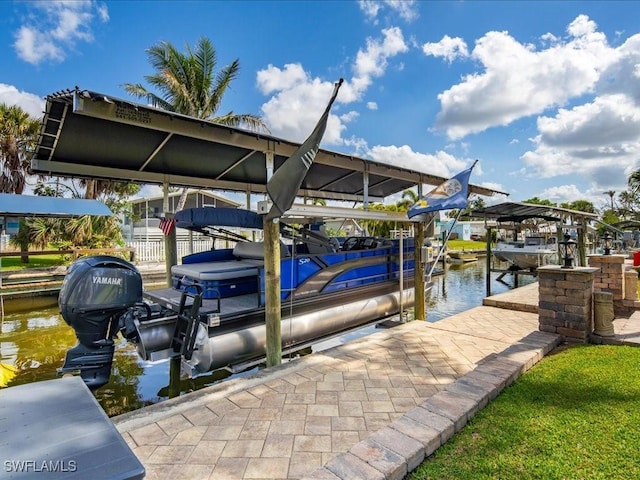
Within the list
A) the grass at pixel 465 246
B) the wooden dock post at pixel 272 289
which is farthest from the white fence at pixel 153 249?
the grass at pixel 465 246

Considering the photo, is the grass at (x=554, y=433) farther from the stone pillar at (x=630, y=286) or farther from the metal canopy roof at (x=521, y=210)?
the metal canopy roof at (x=521, y=210)

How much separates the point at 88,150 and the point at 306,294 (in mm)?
3960

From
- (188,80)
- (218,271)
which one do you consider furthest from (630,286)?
(188,80)

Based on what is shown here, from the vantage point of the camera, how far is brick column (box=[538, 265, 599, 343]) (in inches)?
177

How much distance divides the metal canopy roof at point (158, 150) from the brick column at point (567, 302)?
3442mm

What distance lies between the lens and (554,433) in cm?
252

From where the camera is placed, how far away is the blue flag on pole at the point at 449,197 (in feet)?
20.7

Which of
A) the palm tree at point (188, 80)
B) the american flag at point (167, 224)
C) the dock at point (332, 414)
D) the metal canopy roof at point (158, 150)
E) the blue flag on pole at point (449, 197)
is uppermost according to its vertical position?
the palm tree at point (188, 80)

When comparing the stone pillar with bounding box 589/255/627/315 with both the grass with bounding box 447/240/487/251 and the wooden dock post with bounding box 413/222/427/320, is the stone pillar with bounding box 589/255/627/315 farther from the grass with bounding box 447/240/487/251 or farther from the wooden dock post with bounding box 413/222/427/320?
the grass with bounding box 447/240/487/251

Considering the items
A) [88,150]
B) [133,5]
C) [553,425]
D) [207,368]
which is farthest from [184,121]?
[133,5]

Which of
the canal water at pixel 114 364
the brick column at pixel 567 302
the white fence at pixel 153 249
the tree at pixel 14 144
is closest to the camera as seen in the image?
the brick column at pixel 567 302

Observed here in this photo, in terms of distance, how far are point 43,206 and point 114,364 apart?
16.2 ft

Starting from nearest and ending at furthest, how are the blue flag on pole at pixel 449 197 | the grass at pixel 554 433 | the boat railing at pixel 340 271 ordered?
1. the grass at pixel 554 433
2. the boat railing at pixel 340 271
3. the blue flag on pole at pixel 449 197

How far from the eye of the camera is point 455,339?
5215 mm
